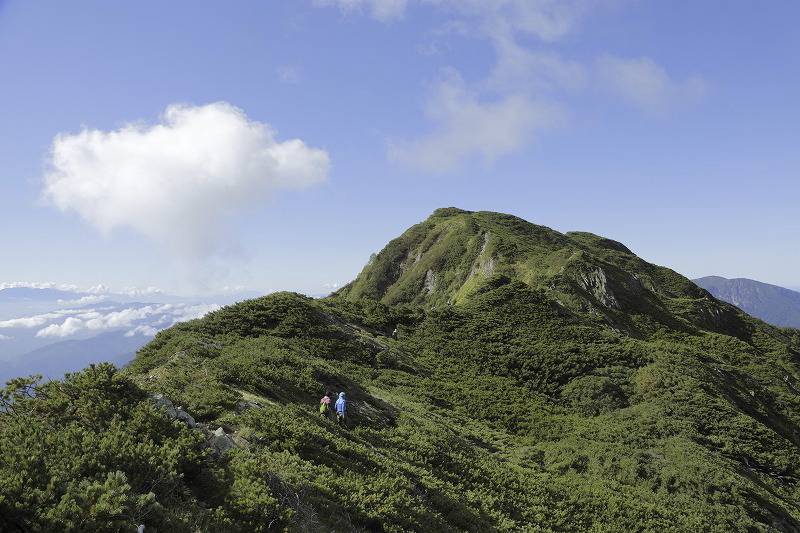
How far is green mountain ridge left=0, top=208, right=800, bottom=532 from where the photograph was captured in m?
8.03

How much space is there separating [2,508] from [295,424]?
7772 mm

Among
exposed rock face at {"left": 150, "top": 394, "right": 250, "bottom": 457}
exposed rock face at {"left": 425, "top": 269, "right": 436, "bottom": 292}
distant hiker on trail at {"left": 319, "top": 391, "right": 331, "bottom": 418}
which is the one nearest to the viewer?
exposed rock face at {"left": 150, "top": 394, "right": 250, "bottom": 457}

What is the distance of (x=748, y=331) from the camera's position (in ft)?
249

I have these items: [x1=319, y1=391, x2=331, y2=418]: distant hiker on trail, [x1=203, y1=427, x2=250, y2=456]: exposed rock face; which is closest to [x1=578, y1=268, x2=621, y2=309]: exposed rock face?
→ [x1=319, y1=391, x2=331, y2=418]: distant hiker on trail

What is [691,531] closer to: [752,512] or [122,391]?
[752,512]

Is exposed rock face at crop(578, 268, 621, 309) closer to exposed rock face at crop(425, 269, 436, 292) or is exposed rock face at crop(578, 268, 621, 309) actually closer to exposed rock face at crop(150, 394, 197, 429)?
exposed rock face at crop(425, 269, 436, 292)

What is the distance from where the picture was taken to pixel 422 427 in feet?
68.0

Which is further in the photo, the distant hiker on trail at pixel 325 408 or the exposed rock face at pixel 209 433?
the distant hiker on trail at pixel 325 408

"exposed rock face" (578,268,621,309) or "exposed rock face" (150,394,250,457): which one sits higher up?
"exposed rock face" (578,268,621,309)

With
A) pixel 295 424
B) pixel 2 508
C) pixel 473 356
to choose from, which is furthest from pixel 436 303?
pixel 2 508

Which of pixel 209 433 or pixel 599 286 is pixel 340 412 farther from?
pixel 599 286

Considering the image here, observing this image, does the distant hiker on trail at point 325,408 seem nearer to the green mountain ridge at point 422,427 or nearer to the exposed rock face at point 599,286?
the green mountain ridge at point 422,427

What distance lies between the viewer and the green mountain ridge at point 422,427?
803cm

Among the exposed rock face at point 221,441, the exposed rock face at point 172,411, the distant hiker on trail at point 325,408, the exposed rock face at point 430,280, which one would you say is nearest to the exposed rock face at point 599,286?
the exposed rock face at point 430,280
